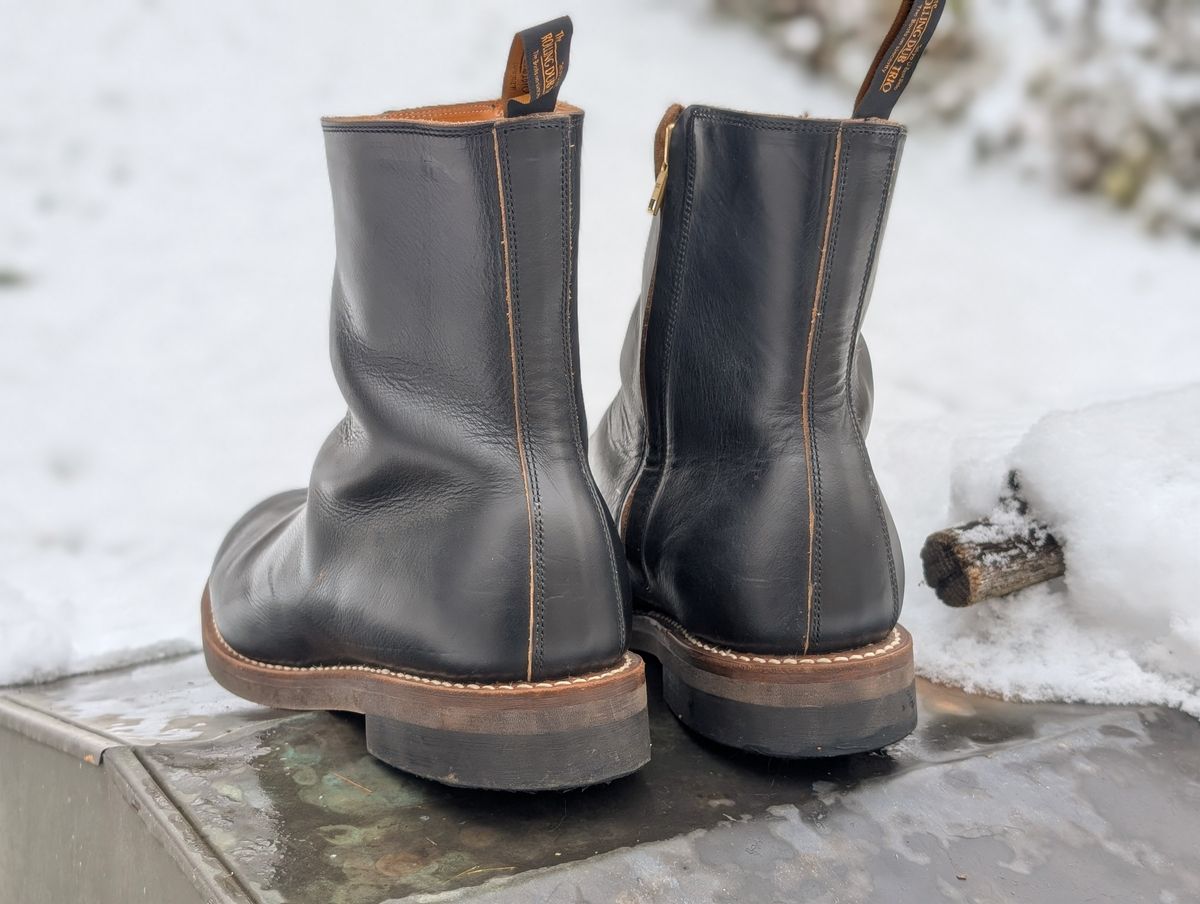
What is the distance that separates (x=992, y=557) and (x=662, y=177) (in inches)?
21.5

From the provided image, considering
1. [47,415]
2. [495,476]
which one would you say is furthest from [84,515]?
[495,476]

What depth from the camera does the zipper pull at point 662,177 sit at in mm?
1082

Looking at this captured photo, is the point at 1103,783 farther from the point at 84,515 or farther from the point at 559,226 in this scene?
the point at 84,515

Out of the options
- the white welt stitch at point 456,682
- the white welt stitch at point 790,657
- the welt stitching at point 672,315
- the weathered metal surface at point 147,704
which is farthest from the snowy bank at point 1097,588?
the weathered metal surface at point 147,704

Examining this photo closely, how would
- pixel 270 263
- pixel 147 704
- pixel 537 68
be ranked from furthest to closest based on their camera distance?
pixel 270 263
pixel 147 704
pixel 537 68

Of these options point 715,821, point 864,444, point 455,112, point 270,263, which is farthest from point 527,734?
point 270,263

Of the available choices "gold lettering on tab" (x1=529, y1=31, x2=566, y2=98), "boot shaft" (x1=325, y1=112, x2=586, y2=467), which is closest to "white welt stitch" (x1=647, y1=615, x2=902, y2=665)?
"boot shaft" (x1=325, y1=112, x2=586, y2=467)

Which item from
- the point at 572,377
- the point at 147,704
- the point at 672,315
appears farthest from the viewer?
the point at 147,704

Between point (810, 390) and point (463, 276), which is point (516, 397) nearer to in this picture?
point (463, 276)

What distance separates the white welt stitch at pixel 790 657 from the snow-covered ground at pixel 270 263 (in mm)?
697

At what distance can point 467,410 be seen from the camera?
99 centimetres

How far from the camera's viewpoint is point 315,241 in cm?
294

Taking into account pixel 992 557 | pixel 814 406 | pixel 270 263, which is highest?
pixel 814 406

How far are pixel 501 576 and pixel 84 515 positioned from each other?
5.05 ft
